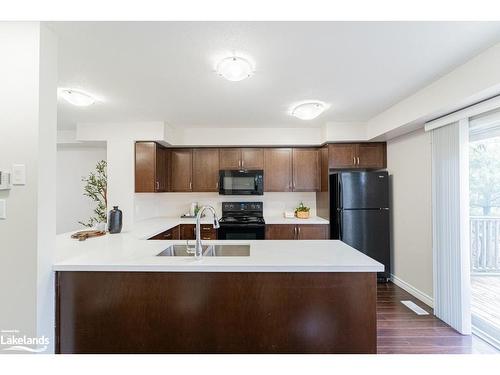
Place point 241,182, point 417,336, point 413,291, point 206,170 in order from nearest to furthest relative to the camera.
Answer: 1. point 417,336
2. point 413,291
3. point 241,182
4. point 206,170

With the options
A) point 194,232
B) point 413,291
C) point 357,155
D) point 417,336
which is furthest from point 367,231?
point 194,232

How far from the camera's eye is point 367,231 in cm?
334

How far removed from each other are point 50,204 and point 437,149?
10.7 feet

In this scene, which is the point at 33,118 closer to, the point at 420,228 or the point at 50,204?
the point at 50,204

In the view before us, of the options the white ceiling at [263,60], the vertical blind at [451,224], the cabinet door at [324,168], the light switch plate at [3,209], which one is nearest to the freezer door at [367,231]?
the cabinet door at [324,168]

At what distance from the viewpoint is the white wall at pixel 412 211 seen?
9.32ft

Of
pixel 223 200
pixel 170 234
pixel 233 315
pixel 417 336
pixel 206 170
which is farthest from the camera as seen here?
pixel 223 200

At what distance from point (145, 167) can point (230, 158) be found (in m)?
1.23

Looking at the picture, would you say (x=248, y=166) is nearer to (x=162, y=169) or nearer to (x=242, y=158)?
(x=242, y=158)

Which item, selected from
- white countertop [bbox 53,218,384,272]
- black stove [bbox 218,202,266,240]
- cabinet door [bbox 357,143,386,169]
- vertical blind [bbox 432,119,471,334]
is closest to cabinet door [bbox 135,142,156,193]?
black stove [bbox 218,202,266,240]

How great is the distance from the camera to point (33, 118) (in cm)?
134

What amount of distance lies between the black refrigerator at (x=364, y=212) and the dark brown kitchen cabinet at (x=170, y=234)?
222cm

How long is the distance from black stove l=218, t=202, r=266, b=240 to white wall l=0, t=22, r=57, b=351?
2328mm
